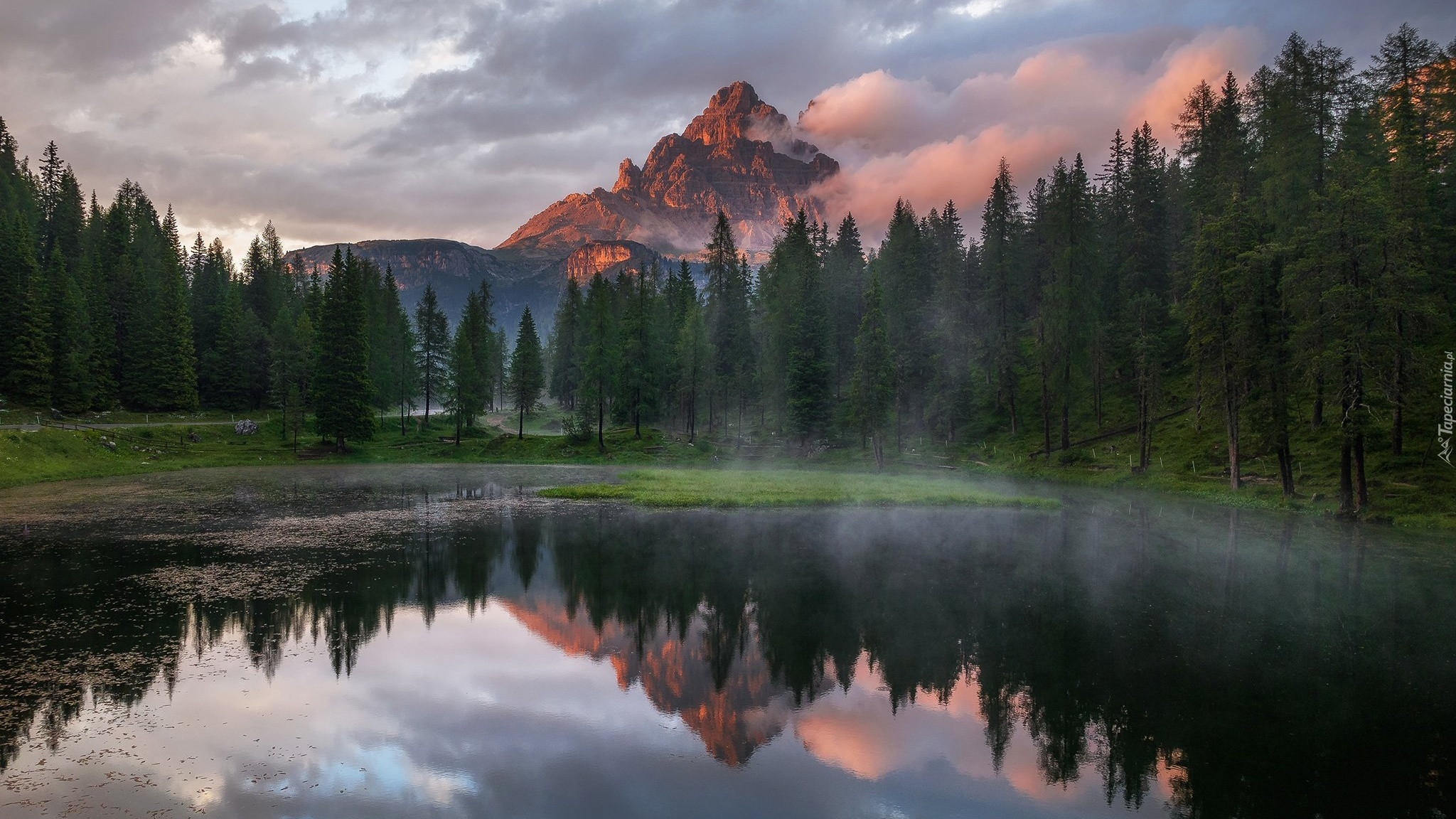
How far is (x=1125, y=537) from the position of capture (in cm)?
3778

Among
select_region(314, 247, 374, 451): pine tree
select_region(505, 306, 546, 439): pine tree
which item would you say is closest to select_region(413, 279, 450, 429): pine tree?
select_region(505, 306, 546, 439): pine tree

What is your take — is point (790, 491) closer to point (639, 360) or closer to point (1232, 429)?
point (1232, 429)

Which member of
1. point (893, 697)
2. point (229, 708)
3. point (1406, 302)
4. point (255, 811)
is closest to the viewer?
point (255, 811)

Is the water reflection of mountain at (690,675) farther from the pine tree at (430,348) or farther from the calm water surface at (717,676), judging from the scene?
the pine tree at (430,348)

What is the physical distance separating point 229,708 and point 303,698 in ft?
4.65

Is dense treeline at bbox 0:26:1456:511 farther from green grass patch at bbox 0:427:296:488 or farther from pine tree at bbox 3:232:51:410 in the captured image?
green grass patch at bbox 0:427:296:488

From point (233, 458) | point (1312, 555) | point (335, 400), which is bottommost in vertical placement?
point (1312, 555)

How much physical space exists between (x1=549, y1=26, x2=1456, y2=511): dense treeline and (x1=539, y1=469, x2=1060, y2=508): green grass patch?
11.1 meters

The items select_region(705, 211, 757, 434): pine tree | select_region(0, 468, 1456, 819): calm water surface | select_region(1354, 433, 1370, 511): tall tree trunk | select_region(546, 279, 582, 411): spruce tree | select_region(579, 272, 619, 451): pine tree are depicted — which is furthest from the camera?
select_region(546, 279, 582, 411): spruce tree

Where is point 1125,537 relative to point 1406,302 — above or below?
below

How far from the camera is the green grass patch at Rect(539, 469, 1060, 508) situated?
159 feet

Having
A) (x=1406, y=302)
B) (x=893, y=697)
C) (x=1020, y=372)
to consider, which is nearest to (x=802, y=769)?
(x=893, y=697)

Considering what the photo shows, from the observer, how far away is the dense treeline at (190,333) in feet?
249

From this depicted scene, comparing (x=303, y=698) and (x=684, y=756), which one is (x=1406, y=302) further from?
(x=303, y=698)
